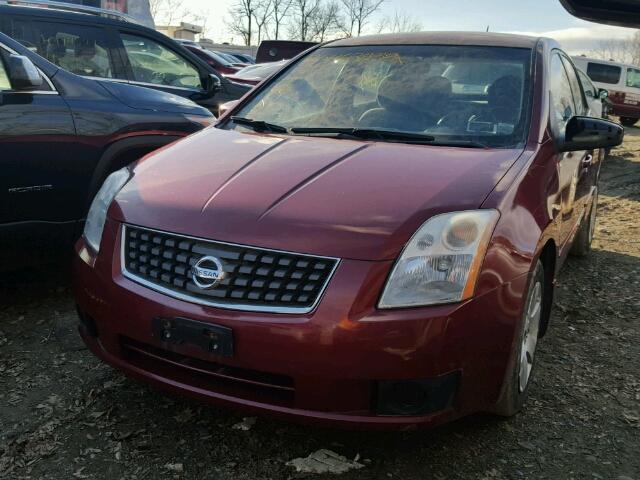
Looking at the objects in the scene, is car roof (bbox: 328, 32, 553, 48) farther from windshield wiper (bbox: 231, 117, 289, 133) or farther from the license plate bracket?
the license plate bracket

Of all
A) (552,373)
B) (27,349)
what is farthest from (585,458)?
(27,349)

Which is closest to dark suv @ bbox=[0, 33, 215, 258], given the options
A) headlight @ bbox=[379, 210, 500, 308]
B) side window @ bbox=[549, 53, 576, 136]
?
headlight @ bbox=[379, 210, 500, 308]

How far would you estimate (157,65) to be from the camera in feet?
20.3

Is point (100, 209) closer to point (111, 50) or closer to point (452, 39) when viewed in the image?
point (452, 39)

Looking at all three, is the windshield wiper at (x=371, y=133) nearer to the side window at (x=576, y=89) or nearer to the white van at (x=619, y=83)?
the side window at (x=576, y=89)

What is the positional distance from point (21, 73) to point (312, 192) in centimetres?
199

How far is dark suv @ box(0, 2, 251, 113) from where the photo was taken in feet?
17.3

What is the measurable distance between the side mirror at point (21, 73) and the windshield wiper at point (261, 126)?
1.11 m

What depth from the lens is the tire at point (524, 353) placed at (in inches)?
92.4

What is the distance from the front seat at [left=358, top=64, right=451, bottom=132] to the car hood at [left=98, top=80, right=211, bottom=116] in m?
1.59

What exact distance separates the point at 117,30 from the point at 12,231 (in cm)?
297

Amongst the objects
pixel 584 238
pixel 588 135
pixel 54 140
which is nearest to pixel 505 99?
pixel 588 135

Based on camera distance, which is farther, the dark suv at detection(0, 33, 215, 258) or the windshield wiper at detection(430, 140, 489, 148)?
the dark suv at detection(0, 33, 215, 258)

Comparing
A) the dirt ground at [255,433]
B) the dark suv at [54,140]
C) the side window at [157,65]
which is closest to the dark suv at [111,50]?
the side window at [157,65]
